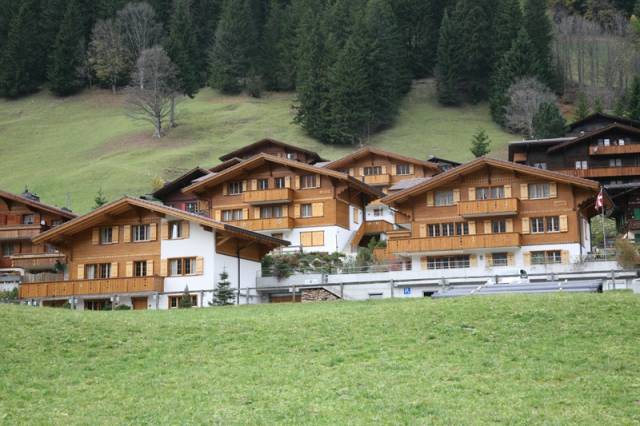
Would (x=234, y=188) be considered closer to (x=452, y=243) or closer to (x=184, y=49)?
(x=452, y=243)

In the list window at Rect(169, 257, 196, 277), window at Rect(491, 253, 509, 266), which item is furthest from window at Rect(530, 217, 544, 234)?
window at Rect(169, 257, 196, 277)

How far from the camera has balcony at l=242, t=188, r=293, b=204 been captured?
61781 mm

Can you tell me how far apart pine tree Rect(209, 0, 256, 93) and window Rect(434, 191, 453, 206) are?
71.6 metres

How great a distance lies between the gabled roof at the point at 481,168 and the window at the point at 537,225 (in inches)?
104

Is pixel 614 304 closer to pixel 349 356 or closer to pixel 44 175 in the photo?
pixel 349 356

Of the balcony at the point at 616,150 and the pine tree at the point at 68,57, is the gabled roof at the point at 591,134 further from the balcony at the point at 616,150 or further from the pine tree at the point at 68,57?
the pine tree at the point at 68,57

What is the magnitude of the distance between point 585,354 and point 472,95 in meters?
98.0

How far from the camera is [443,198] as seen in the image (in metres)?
54.8

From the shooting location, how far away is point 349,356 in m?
20.8

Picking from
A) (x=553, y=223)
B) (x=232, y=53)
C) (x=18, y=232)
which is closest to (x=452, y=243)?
(x=553, y=223)

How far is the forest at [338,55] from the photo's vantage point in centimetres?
10450

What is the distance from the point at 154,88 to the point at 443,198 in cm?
6122

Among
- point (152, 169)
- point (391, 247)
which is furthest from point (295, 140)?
point (391, 247)

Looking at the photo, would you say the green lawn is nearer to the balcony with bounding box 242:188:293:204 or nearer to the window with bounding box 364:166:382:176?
Result: the balcony with bounding box 242:188:293:204
